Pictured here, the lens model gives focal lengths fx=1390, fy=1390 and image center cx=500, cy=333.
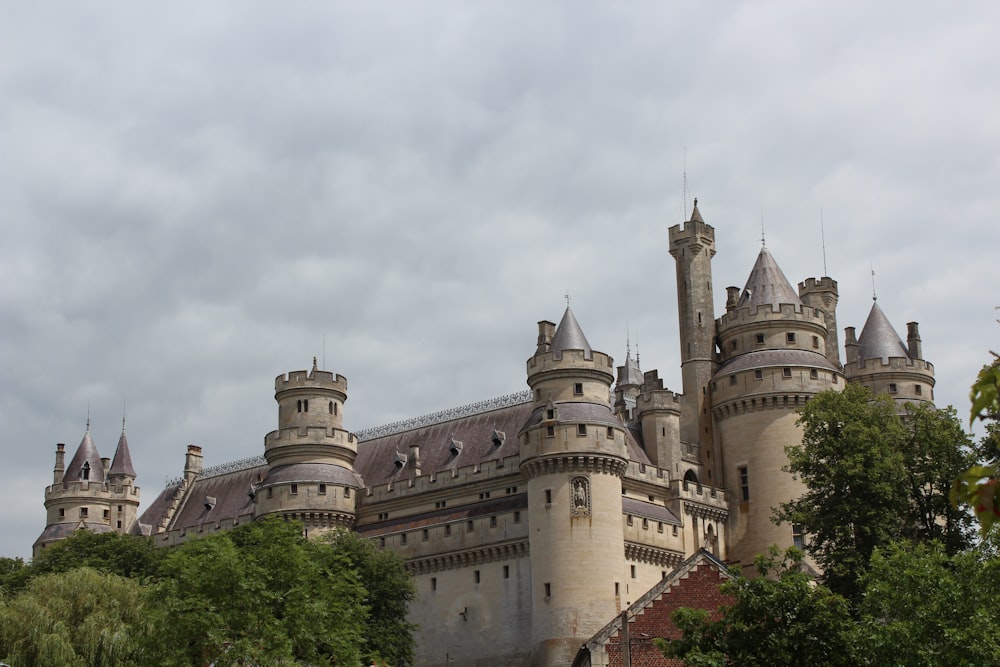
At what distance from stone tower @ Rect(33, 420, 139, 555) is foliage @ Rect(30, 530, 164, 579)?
51.0 feet

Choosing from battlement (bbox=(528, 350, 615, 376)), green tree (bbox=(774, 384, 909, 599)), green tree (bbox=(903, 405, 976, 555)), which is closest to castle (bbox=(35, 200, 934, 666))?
battlement (bbox=(528, 350, 615, 376))

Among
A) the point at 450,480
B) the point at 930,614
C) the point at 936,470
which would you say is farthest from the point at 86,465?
the point at 930,614

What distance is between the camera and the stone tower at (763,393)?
7756cm

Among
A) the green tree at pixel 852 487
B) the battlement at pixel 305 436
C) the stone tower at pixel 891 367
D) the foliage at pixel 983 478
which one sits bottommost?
the foliage at pixel 983 478

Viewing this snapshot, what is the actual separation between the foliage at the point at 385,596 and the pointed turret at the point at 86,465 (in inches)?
1344

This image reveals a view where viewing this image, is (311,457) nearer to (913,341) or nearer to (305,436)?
(305,436)

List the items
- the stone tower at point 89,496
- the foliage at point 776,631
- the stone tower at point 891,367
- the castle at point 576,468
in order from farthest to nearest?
the stone tower at point 89,496
the stone tower at point 891,367
the castle at point 576,468
the foliage at point 776,631

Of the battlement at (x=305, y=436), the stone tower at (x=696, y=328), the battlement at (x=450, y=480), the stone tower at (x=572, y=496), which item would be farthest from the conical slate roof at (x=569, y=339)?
the battlement at (x=305, y=436)

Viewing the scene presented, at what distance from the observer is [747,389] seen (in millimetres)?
79500

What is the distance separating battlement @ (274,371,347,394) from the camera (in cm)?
8212

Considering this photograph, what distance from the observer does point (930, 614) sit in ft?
120

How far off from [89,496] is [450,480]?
3174cm

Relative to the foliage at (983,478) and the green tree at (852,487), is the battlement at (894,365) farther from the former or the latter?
the foliage at (983,478)

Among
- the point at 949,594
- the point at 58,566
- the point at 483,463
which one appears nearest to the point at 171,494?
the point at 58,566
